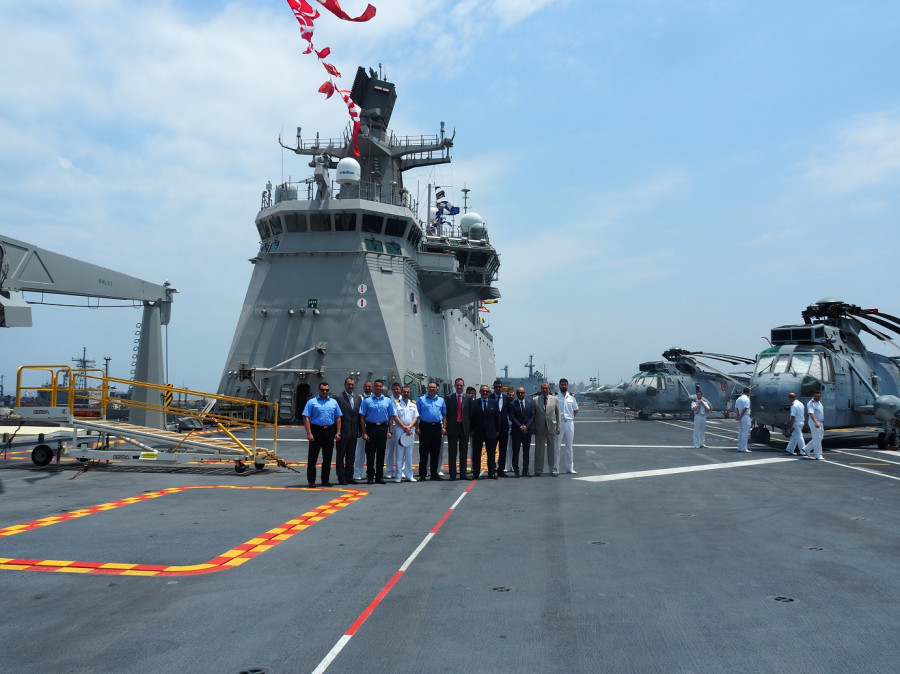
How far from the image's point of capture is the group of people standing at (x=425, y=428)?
10391 millimetres

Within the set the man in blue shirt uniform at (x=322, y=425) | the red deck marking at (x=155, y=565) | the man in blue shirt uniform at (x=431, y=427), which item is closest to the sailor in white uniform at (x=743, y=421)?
the man in blue shirt uniform at (x=431, y=427)

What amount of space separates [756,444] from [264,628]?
17.7 m

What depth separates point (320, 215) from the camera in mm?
22281

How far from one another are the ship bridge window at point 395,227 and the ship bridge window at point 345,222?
118 centimetres

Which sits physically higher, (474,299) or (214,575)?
(474,299)

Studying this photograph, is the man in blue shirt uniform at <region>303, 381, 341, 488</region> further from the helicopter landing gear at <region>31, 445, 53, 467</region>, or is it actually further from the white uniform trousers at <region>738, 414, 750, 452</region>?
the white uniform trousers at <region>738, 414, 750, 452</region>

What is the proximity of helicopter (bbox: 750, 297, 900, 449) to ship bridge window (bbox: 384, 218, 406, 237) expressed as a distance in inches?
480

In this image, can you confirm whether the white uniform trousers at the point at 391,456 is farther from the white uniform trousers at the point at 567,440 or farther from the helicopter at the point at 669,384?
the helicopter at the point at 669,384

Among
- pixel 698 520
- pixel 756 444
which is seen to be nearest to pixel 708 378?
pixel 756 444

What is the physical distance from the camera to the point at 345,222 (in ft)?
73.4

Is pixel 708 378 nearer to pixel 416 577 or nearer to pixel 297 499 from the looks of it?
pixel 297 499

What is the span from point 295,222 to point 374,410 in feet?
43.8

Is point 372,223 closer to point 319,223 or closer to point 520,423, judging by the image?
point 319,223

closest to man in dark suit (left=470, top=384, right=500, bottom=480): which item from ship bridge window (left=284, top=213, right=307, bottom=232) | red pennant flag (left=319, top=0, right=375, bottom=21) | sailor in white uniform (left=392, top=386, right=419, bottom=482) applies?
sailor in white uniform (left=392, top=386, right=419, bottom=482)
